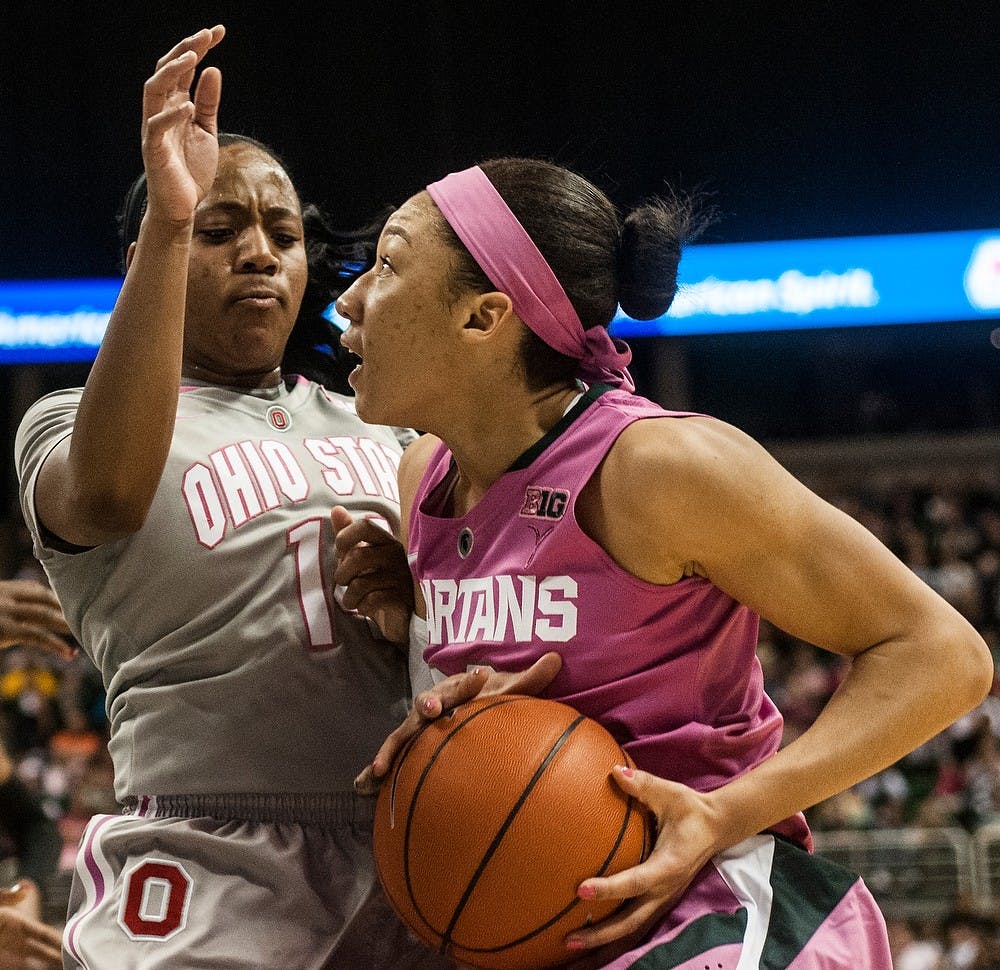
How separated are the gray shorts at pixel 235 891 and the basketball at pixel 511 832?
0.46 m

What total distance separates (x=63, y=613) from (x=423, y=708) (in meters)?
0.91

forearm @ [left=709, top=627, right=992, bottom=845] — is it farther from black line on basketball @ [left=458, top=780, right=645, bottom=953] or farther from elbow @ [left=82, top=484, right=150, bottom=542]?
elbow @ [left=82, top=484, right=150, bottom=542]

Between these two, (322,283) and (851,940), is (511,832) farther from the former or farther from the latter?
(322,283)

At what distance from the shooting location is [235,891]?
224cm

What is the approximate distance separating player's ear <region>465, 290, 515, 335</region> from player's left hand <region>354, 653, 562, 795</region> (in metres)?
0.51

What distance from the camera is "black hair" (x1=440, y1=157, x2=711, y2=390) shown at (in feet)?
6.91

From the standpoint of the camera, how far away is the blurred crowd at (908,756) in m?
7.66

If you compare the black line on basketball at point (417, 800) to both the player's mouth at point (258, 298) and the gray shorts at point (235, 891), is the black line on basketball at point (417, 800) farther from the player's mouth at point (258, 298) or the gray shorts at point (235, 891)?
the player's mouth at point (258, 298)

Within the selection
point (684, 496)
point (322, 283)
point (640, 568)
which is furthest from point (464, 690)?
point (322, 283)

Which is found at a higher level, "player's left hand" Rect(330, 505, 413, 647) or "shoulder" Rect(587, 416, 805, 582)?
"shoulder" Rect(587, 416, 805, 582)

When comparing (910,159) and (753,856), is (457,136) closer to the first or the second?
(910,159)

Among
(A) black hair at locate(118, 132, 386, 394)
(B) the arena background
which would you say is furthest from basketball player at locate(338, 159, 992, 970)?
(B) the arena background

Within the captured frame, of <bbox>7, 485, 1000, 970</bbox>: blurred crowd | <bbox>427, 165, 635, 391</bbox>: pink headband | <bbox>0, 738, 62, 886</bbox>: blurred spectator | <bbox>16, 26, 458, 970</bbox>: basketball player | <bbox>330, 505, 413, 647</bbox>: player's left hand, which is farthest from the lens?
<bbox>7, 485, 1000, 970</bbox>: blurred crowd

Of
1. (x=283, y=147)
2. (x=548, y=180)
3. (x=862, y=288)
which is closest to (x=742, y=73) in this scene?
(x=862, y=288)
